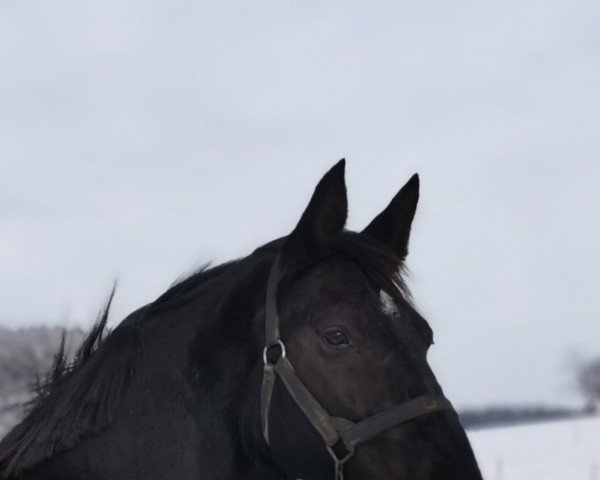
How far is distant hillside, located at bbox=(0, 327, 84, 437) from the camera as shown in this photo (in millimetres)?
8016

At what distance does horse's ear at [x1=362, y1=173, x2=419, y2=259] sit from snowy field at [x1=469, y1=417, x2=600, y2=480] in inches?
892

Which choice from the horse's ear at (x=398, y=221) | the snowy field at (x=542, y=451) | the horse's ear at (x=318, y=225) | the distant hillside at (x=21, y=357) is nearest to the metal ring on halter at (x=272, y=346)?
the horse's ear at (x=318, y=225)

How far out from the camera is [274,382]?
4203mm

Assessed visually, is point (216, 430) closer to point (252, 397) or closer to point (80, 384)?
point (252, 397)

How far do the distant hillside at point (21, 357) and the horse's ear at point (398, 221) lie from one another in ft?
10.7

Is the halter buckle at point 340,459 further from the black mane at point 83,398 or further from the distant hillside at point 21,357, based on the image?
the distant hillside at point 21,357

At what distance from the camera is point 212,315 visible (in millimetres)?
4453

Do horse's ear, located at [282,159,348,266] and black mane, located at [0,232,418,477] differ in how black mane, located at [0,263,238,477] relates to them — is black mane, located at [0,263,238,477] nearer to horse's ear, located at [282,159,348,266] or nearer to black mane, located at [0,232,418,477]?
black mane, located at [0,232,418,477]

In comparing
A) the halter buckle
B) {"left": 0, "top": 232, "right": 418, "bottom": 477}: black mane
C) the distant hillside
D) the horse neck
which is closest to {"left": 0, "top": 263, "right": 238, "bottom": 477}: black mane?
{"left": 0, "top": 232, "right": 418, "bottom": 477}: black mane

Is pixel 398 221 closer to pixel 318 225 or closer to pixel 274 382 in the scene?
pixel 318 225

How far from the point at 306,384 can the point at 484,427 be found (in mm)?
45491

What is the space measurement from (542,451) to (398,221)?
37.0m

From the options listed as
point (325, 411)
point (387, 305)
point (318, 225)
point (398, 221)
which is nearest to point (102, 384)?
point (325, 411)

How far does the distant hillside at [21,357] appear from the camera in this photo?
8.02m
